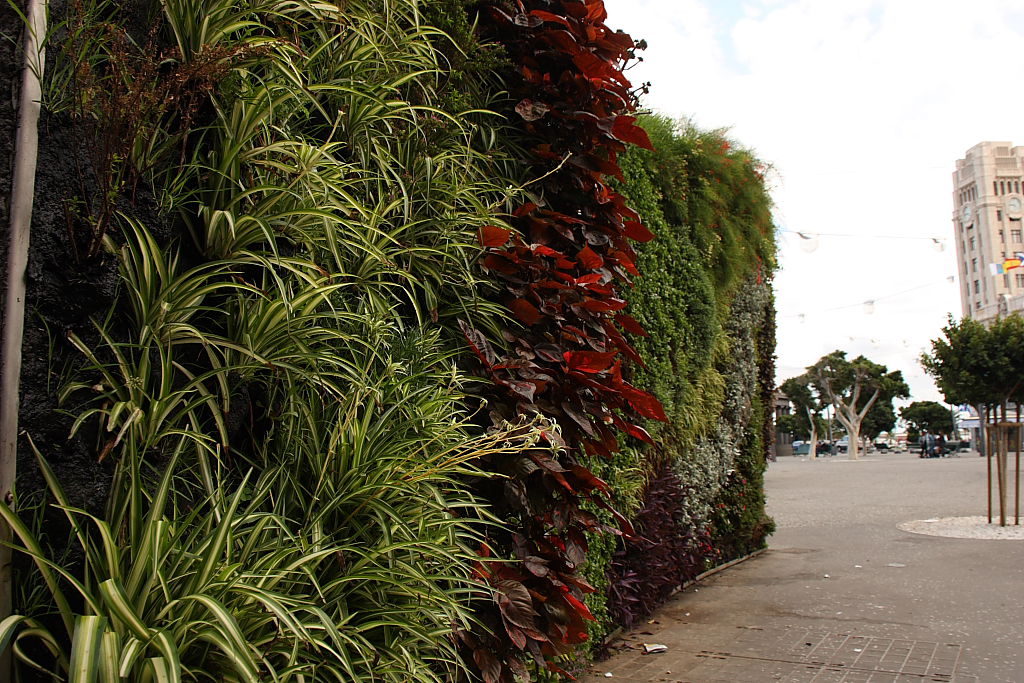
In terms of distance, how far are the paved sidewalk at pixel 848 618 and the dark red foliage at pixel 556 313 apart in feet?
4.71

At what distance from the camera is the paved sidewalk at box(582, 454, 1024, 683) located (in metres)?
4.15

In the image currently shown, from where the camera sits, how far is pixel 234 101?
6.68 feet

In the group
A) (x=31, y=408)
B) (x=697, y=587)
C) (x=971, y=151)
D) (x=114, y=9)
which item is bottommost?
(x=697, y=587)

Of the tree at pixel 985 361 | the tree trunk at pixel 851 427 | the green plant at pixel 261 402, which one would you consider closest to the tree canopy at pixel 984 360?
the tree at pixel 985 361

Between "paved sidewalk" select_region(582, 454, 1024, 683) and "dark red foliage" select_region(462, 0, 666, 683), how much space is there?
1436 millimetres

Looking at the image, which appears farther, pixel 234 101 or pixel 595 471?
pixel 595 471

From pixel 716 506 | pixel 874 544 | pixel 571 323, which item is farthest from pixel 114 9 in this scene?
pixel 874 544

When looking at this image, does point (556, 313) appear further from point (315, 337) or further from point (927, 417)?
point (927, 417)

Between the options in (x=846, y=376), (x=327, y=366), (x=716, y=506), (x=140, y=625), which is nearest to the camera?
(x=140, y=625)

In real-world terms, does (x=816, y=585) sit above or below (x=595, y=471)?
below

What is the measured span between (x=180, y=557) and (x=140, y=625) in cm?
21

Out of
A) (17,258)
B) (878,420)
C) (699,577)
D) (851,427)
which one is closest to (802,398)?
(878,420)

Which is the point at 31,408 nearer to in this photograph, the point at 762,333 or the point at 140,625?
the point at 140,625

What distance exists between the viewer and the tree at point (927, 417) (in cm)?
6225
